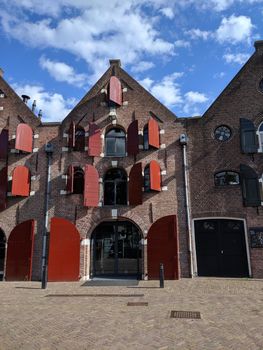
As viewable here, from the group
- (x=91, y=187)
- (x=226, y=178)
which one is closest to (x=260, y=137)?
(x=226, y=178)

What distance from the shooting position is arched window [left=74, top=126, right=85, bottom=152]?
17219 millimetres

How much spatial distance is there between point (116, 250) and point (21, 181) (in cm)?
633

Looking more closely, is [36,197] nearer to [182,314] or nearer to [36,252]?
[36,252]

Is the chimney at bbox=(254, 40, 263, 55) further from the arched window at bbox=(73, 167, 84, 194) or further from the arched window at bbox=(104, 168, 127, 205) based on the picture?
the arched window at bbox=(73, 167, 84, 194)

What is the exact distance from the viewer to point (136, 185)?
1582 cm

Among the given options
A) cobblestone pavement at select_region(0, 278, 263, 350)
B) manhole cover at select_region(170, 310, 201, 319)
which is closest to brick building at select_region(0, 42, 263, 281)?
cobblestone pavement at select_region(0, 278, 263, 350)

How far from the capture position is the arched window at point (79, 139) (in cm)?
1722

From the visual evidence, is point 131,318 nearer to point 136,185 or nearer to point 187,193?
point 136,185

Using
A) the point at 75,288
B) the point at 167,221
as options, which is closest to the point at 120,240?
the point at 167,221

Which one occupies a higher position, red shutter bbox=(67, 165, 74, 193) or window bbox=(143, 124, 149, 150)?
window bbox=(143, 124, 149, 150)

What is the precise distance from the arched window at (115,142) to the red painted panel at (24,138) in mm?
4343

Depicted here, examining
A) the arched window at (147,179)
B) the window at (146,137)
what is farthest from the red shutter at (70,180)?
the window at (146,137)

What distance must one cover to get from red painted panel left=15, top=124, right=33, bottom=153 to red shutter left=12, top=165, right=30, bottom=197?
1082mm

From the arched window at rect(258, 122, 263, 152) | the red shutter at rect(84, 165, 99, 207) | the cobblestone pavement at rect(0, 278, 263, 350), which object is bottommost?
the cobblestone pavement at rect(0, 278, 263, 350)
